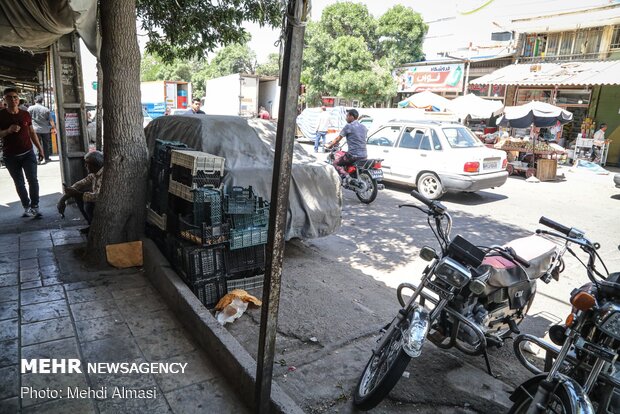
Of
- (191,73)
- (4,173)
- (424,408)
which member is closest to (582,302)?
(424,408)

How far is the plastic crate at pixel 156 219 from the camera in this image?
4648 millimetres

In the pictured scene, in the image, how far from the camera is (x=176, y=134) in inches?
237

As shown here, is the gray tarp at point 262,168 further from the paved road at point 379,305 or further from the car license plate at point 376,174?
the car license plate at point 376,174

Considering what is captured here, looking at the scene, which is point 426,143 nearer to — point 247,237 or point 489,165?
point 489,165

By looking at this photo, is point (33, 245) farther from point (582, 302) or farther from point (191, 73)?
point (191, 73)

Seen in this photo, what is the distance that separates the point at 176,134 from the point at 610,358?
550cm

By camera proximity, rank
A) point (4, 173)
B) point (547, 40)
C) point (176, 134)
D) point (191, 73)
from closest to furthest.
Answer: point (176, 134), point (4, 173), point (547, 40), point (191, 73)

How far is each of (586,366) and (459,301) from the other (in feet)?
3.02

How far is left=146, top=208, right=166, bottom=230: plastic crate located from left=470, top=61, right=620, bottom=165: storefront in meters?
17.2

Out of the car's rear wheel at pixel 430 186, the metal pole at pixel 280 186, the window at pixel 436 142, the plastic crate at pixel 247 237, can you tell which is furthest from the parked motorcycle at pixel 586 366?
the window at pixel 436 142

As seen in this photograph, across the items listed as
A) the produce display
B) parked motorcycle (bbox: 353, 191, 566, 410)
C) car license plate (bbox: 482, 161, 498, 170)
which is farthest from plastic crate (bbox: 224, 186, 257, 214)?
the produce display

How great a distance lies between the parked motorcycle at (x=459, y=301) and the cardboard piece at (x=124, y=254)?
3.11 m

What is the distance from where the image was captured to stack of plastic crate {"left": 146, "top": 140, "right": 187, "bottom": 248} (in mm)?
4730

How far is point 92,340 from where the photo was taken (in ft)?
10.9
